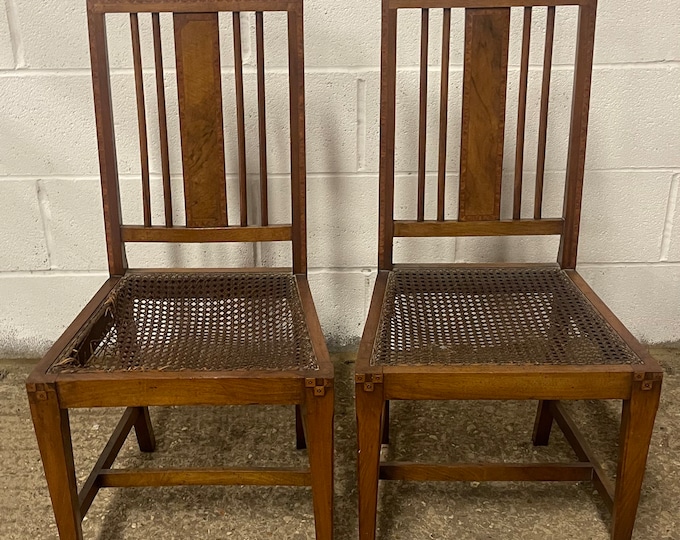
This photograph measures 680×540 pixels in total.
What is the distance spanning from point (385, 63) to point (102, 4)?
558mm

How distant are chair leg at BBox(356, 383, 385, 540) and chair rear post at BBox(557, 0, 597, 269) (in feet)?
1.87

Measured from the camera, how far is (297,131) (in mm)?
1496

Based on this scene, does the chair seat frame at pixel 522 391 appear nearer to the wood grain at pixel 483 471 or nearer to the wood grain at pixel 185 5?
the wood grain at pixel 483 471

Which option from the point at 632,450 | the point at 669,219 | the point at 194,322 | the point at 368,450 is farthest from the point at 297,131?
the point at 669,219

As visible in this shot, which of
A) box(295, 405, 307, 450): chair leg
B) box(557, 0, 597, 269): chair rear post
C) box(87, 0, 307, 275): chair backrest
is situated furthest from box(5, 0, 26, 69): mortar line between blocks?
box(557, 0, 597, 269): chair rear post

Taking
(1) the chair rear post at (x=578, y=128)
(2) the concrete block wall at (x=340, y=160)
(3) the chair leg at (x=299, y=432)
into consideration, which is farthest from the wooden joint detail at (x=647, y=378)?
(2) the concrete block wall at (x=340, y=160)

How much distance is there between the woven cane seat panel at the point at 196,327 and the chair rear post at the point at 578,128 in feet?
1.89

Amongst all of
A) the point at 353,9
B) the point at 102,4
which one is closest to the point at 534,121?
the point at 353,9

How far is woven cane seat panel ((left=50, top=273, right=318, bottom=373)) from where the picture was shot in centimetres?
127

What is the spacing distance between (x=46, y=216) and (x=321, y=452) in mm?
1180

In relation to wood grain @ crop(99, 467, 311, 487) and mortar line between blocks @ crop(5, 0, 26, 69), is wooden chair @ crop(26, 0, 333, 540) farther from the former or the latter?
mortar line between blocks @ crop(5, 0, 26, 69)

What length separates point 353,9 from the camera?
186 centimetres

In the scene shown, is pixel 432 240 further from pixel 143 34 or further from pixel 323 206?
pixel 143 34

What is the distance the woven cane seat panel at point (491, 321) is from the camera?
128 cm
